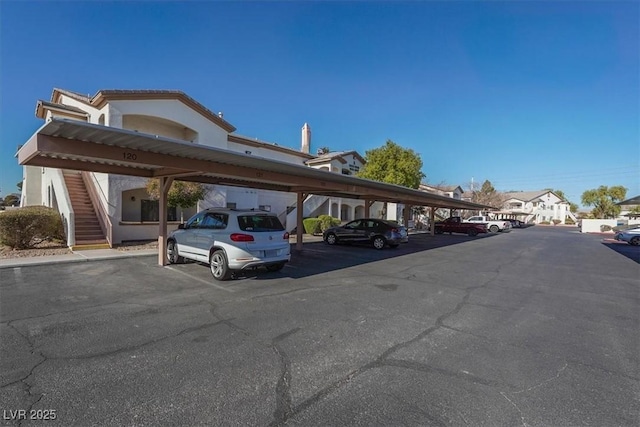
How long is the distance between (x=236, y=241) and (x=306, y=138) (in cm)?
2567

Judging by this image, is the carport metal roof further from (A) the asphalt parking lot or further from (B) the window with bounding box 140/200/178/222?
(B) the window with bounding box 140/200/178/222

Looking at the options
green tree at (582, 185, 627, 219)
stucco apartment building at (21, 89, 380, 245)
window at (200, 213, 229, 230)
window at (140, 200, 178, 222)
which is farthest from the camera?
green tree at (582, 185, 627, 219)

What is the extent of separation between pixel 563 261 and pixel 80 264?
711 inches

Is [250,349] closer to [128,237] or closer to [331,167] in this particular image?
[128,237]

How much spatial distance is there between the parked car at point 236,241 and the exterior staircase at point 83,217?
6.92m

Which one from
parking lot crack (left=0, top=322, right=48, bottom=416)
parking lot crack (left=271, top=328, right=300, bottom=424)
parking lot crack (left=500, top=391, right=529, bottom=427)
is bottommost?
parking lot crack (left=500, top=391, right=529, bottom=427)

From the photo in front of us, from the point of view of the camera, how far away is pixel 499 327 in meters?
5.13

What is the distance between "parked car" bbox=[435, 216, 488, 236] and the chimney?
48.8 feet

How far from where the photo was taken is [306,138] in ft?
105

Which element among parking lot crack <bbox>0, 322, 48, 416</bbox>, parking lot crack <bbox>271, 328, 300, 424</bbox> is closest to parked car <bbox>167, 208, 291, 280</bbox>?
parking lot crack <bbox>271, 328, 300, 424</bbox>

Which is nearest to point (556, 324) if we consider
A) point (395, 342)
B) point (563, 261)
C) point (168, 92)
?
point (395, 342)

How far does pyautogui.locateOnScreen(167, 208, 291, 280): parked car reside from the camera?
7.59 metres

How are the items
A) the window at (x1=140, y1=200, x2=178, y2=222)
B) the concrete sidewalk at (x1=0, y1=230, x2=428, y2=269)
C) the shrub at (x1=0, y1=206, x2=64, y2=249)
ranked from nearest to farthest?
the concrete sidewalk at (x1=0, y1=230, x2=428, y2=269) < the shrub at (x1=0, y1=206, x2=64, y2=249) < the window at (x1=140, y1=200, x2=178, y2=222)

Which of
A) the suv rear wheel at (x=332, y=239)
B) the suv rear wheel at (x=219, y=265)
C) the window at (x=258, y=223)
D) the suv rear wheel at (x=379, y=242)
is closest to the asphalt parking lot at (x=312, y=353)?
the suv rear wheel at (x=219, y=265)
